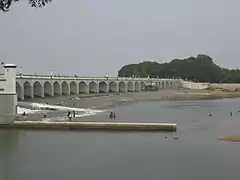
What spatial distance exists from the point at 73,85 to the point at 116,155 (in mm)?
106534

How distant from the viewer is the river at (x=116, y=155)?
23.7 meters

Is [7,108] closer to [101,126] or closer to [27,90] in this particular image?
[101,126]

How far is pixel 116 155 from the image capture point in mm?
29312

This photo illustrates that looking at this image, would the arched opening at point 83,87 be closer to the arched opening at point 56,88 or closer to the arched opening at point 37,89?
the arched opening at point 56,88

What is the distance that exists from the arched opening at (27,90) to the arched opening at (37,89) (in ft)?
13.9

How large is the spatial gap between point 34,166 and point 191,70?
6977 inches

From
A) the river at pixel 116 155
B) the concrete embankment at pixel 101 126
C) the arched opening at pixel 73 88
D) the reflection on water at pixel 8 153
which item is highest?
the arched opening at pixel 73 88

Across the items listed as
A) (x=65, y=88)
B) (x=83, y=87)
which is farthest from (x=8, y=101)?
(x=83, y=87)

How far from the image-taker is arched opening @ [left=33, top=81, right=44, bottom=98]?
10929 cm

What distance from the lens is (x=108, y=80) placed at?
148500 millimetres

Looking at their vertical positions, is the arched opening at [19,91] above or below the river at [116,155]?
above

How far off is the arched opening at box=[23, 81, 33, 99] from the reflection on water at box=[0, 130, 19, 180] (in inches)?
2445

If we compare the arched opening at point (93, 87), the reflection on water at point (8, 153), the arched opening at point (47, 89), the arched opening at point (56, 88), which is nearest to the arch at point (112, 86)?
the arched opening at point (93, 87)

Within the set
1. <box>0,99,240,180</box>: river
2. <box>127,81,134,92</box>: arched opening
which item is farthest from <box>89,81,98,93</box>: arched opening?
<box>0,99,240,180</box>: river
